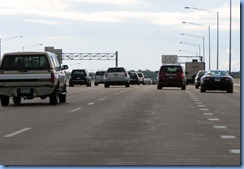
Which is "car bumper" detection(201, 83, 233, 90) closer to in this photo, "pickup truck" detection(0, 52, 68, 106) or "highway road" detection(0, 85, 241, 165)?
"pickup truck" detection(0, 52, 68, 106)

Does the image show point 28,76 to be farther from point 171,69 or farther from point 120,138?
point 171,69

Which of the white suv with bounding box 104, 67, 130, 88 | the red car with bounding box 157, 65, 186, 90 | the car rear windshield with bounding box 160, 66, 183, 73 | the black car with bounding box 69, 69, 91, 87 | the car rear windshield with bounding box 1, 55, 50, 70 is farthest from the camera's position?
the black car with bounding box 69, 69, 91, 87

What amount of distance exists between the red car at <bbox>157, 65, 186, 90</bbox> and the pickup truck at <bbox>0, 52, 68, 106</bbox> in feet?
69.8

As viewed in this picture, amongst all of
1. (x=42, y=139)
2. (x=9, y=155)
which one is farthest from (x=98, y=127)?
(x=9, y=155)

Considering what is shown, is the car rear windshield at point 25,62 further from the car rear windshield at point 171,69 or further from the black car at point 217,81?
the car rear windshield at point 171,69

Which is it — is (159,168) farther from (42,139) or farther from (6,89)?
(6,89)

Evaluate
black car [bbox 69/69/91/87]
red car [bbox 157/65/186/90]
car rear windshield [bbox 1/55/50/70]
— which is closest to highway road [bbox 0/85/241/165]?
car rear windshield [bbox 1/55/50/70]

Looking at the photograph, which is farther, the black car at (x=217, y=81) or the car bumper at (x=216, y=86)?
the car bumper at (x=216, y=86)

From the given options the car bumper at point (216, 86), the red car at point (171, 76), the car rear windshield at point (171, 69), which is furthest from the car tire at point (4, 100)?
the car rear windshield at point (171, 69)

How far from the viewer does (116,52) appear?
495ft

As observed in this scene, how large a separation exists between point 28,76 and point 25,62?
73 centimetres

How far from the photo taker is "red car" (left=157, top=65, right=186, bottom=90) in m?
47.1

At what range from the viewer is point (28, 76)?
25594 mm

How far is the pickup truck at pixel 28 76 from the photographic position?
83.9ft
